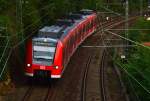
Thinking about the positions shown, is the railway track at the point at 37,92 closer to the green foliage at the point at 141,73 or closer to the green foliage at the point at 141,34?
the green foliage at the point at 141,73

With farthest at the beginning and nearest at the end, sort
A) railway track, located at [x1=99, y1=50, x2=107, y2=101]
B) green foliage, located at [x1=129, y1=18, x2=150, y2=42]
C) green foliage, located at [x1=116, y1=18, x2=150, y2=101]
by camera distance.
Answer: green foliage, located at [x1=129, y1=18, x2=150, y2=42]
railway track, located at [x1=99, y1=50, x2=107, y2=101]
green foliage, located at [x1=116, y1=18, x2=150, y2=101]

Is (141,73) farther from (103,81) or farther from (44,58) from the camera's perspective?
(103,81)

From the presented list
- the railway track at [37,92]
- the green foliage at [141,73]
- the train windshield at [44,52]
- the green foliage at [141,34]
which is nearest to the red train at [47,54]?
the train windshield at [44,52]

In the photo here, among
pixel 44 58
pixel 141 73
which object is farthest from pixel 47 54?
pixel 141 73

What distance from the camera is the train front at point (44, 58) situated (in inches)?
1371

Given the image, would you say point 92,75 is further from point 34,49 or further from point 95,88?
point 34,49

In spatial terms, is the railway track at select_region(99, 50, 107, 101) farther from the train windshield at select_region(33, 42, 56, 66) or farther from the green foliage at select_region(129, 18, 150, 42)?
the train windshield at select_region(33, 42, 56, 66)

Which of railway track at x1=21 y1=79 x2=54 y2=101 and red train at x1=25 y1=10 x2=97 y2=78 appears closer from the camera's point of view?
railway track at x1=21 y1=79 x2=54 y2=101

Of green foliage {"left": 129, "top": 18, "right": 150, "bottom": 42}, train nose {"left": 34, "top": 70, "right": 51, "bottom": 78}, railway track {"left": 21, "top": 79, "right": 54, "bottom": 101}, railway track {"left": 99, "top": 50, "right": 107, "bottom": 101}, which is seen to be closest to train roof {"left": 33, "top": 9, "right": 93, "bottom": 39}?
train nose {"left": 34, "top": 70, "right": 51, "bottom": 78}

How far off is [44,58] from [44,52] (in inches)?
17.1

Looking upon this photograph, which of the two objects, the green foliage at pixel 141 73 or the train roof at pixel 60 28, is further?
the train roof at pixel 60 28

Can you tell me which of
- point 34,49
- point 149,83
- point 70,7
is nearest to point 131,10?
point 70,7

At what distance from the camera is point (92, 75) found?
40594 mm

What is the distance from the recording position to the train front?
34.8m
